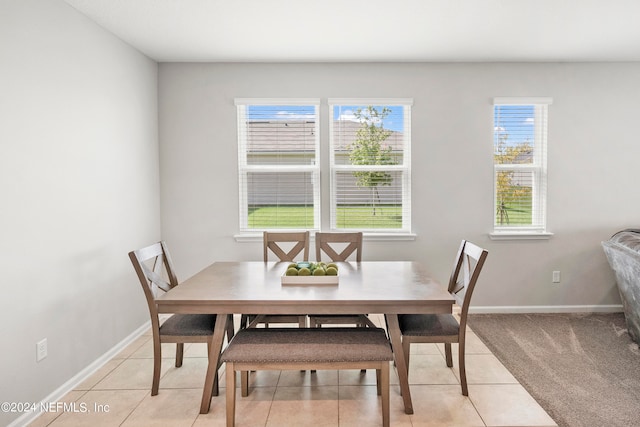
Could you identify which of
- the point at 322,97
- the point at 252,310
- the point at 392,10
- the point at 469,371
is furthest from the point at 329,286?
the point at 322,97

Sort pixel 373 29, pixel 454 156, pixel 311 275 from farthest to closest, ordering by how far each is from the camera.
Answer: pixel 454 156, pixel 373 29, pixel 311 275

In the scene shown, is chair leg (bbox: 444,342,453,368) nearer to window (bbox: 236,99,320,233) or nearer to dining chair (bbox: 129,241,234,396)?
dining chair (bbox: 129,241,234,396)

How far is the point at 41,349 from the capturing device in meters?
2.41

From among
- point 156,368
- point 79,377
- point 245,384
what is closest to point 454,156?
point 245,384

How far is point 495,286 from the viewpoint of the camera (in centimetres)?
418

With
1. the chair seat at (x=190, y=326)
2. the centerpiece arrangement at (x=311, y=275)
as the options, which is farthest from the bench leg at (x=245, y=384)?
the centerpiece arrangement at (x=311, y=275)

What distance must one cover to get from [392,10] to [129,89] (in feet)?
7.69

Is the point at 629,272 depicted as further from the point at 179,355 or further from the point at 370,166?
the point at 179,355

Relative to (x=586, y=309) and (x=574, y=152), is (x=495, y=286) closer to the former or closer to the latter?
(x=586, y=309)

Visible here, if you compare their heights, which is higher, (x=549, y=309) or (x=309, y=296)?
(x=309, y=296)

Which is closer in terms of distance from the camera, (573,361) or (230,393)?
(230,393)

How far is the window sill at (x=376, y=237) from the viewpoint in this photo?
4121 mm

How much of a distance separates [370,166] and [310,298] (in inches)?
91.6

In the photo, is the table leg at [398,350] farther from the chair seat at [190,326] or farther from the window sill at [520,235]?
the window sill at [520,235]
